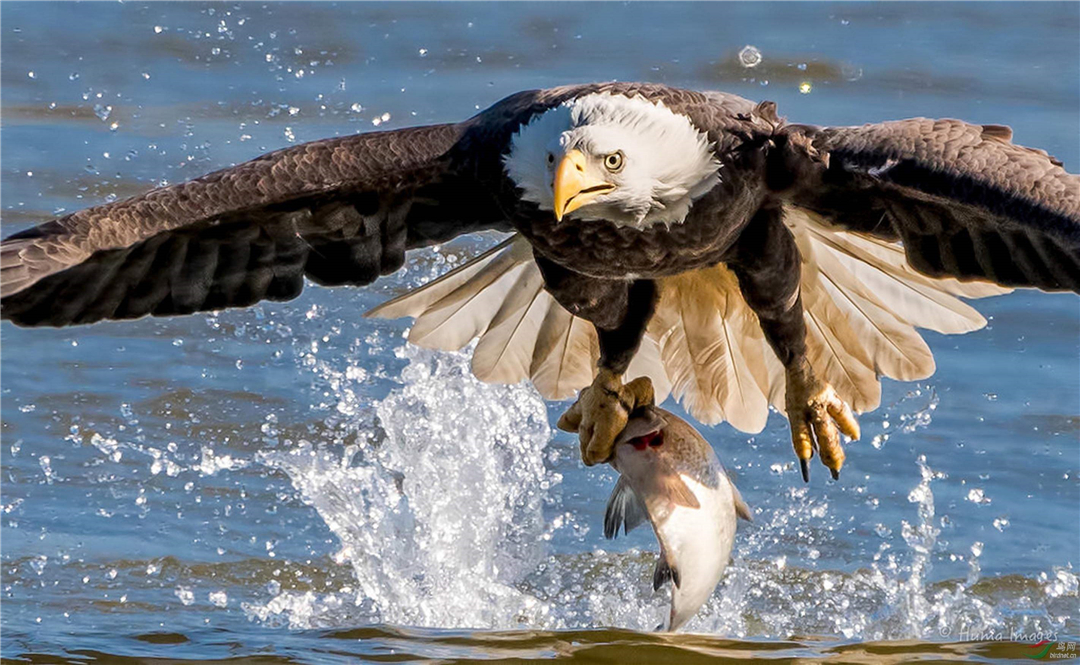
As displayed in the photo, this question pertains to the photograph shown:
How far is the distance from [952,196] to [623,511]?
1309 millimetres

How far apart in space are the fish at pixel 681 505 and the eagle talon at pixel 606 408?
0.30m

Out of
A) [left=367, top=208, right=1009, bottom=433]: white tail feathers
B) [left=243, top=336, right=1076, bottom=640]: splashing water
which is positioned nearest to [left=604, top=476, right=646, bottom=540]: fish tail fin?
[left=243, top=336, right=1076, bottom=640]: splashing water

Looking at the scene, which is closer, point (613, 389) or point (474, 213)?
point (474, 213)

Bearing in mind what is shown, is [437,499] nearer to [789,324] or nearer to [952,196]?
[789,324]

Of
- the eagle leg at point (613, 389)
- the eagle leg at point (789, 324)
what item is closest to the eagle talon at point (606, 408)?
the eagle leg at point (613, 389)

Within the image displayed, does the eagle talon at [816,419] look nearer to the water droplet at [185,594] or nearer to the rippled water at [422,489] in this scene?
the rippled water at [422,489]

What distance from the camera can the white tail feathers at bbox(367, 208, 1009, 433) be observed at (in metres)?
6.11

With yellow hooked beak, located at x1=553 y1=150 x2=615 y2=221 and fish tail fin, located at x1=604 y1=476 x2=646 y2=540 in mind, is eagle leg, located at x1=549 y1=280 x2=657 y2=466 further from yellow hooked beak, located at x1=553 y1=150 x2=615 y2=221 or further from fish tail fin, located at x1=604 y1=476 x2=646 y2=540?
yellow hooked beak, located at x1=553 y1=150 x2=615 y2=221

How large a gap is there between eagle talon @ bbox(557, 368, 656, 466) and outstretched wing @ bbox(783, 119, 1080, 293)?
86 centimetres

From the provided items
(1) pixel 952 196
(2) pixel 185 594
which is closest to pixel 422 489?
(2) pixel 185 594

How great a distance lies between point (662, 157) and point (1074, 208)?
102 centimetres

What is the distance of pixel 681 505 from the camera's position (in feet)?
16.5

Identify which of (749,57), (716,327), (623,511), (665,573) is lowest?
(665,573)

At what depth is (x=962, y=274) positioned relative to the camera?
5172mm
